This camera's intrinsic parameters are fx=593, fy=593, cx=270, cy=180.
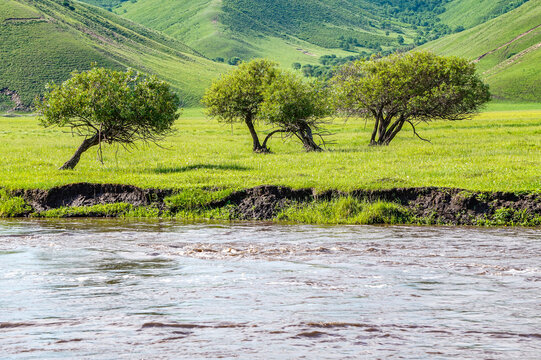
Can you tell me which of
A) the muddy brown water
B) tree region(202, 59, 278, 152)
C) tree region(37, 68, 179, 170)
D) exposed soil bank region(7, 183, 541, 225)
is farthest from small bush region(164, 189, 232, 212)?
tree region(202, 59, 278, 152)

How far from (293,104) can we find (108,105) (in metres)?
13.5

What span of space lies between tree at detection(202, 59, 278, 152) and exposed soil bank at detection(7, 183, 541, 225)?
62.4 feet

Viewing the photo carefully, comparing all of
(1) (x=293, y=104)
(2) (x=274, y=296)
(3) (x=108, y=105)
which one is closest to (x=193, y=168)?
(3) (x=108, y=105)

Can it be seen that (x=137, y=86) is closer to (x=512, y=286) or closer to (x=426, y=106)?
(x=426, y=106)

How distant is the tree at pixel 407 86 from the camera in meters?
43.7

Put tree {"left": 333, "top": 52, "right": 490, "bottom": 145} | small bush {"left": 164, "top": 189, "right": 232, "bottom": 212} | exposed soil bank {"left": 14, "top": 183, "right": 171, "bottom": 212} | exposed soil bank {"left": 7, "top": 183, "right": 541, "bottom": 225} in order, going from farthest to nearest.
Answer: tree {"left": 333, "top": 52, "right": 490, "bottom": 145}, exposed soil bank {"left": 14, "top": 183, "right": 171, "bottom": 212}, small bush {"left": 164, "top": 189, "right": 232, "bottom": 212}, exposed soil bank {"left": 7, "top": 183, "right": 541, "bottom": 225}

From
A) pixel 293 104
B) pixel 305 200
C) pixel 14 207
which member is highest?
pixel 293 104

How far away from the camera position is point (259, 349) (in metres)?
8.61

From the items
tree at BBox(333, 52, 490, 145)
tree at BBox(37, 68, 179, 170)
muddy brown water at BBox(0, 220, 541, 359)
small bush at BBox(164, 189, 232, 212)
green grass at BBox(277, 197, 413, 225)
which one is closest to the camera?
muddy brown water at BBox(0, 220, 541, 359)

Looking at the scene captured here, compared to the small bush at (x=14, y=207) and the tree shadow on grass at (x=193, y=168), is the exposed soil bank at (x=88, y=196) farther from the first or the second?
the tree shadow on grass at (x=193, y=168)

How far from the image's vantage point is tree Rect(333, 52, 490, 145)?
43719 millimetres

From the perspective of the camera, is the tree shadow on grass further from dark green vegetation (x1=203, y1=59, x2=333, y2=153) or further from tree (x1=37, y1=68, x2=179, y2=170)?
dark green vegetation (x1=203, y1=59, x2=333, y2=153)

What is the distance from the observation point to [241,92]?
4359 centimetres

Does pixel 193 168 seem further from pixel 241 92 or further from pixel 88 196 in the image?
pixel 241 92
